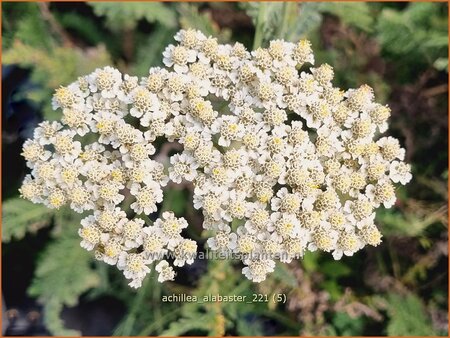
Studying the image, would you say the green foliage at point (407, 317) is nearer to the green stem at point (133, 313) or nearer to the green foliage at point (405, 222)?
the green foliage at point (405, 222)

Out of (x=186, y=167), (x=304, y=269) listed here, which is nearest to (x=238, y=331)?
(x=304, y=269)

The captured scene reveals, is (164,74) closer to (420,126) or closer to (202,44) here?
(202,44)

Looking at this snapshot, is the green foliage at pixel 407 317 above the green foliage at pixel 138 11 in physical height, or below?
below

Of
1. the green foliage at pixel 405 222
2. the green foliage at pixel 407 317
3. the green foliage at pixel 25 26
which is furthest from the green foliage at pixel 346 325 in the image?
the green foliage at pixel 25 26

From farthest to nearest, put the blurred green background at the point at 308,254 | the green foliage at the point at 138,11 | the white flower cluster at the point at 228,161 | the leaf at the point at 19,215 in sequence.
→ the green foliage at the point at 138,11 → the blurred green background at the point at 308,254 → the leaf at the point at 19,215 → the white flower cluster at the point at 228,161

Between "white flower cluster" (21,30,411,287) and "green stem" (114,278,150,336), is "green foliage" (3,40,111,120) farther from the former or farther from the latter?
"green stem" (114,278,150,336)

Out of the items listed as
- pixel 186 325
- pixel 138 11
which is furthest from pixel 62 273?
pixel 138 11

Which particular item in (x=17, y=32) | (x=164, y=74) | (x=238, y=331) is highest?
(x=17, y=32)

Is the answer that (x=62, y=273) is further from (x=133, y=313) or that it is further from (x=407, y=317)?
(x=407, y=317)
